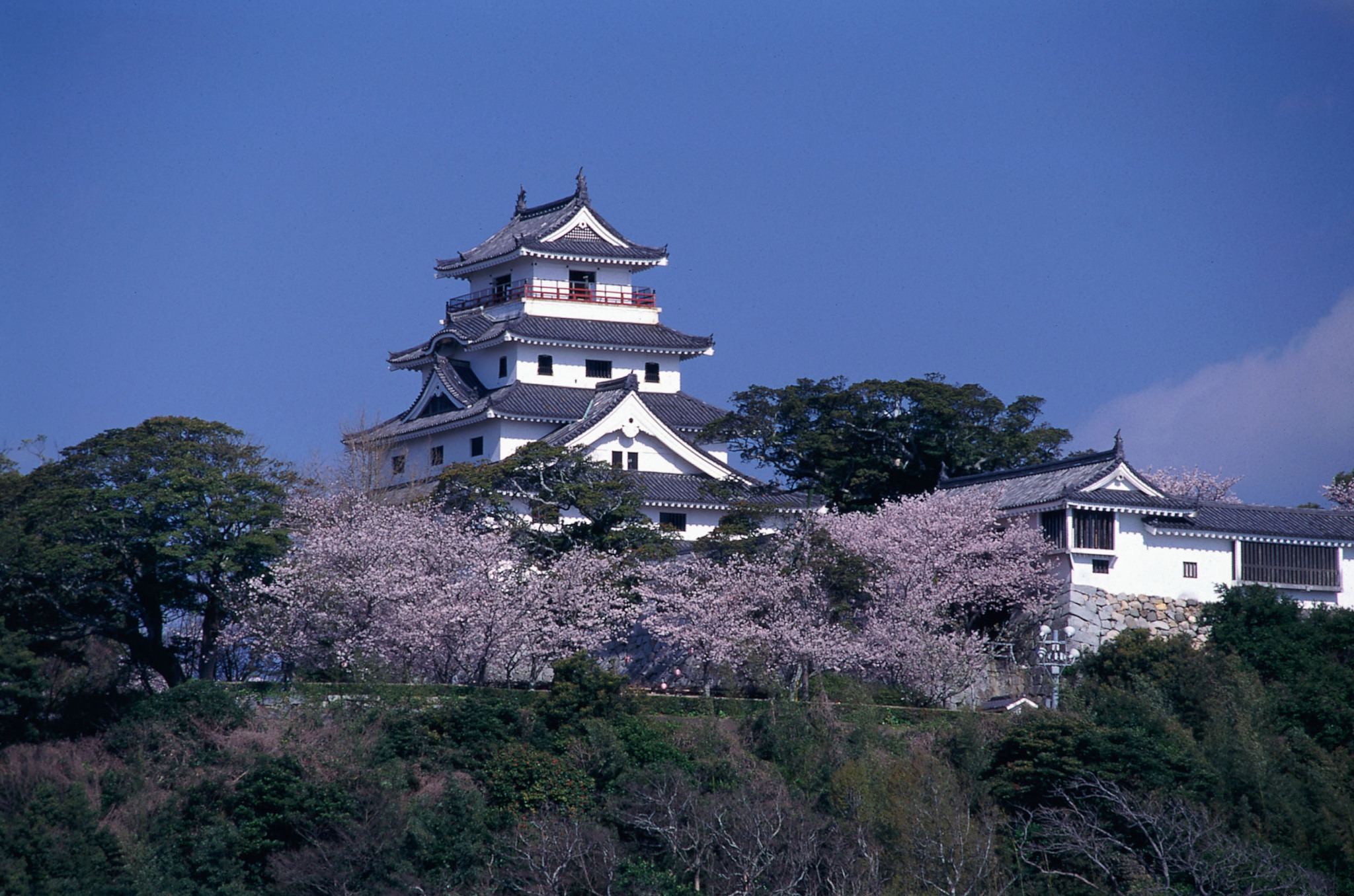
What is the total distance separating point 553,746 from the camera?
30.8 metres

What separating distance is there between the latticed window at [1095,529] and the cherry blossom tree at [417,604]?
33.3 ft

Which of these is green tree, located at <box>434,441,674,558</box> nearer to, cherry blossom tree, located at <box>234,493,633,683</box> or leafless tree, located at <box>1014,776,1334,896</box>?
cherry blossom tree, located at <box>234,493,633,683</box>

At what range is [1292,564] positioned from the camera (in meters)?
39.0

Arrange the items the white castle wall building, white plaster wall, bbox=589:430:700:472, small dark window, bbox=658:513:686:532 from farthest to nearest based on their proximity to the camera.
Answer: white plaster wall, bbox=589:430:700:472, small dark window, bbox=658:513:686:532, the white castle wall building

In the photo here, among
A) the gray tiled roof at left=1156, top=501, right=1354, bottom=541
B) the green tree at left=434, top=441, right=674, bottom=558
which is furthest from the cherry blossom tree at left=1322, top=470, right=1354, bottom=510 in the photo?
the green tree at left=434, top=441, right=674, bottom=558

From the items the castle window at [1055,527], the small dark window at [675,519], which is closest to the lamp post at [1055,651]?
the castle window at [1055,527]

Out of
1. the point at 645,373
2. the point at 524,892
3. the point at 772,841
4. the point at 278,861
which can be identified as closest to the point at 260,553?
the point at 278,861

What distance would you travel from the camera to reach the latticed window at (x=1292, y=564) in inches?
1528

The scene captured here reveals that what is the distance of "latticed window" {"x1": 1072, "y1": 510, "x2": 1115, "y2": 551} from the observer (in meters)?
37.7

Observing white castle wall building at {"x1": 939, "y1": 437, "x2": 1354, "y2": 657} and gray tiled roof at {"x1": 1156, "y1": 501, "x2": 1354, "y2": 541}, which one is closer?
white castle wall building at {"x1": 939, "y1": 437, "x2": 1354, "y2": 657}

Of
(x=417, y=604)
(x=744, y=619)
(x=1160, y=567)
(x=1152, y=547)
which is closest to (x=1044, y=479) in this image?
(x=1152, y=547)

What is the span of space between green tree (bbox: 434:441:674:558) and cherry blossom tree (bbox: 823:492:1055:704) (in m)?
4.40

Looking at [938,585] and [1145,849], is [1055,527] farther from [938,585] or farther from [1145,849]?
[1145,849]

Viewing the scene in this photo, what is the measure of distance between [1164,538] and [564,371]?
17364 mm
